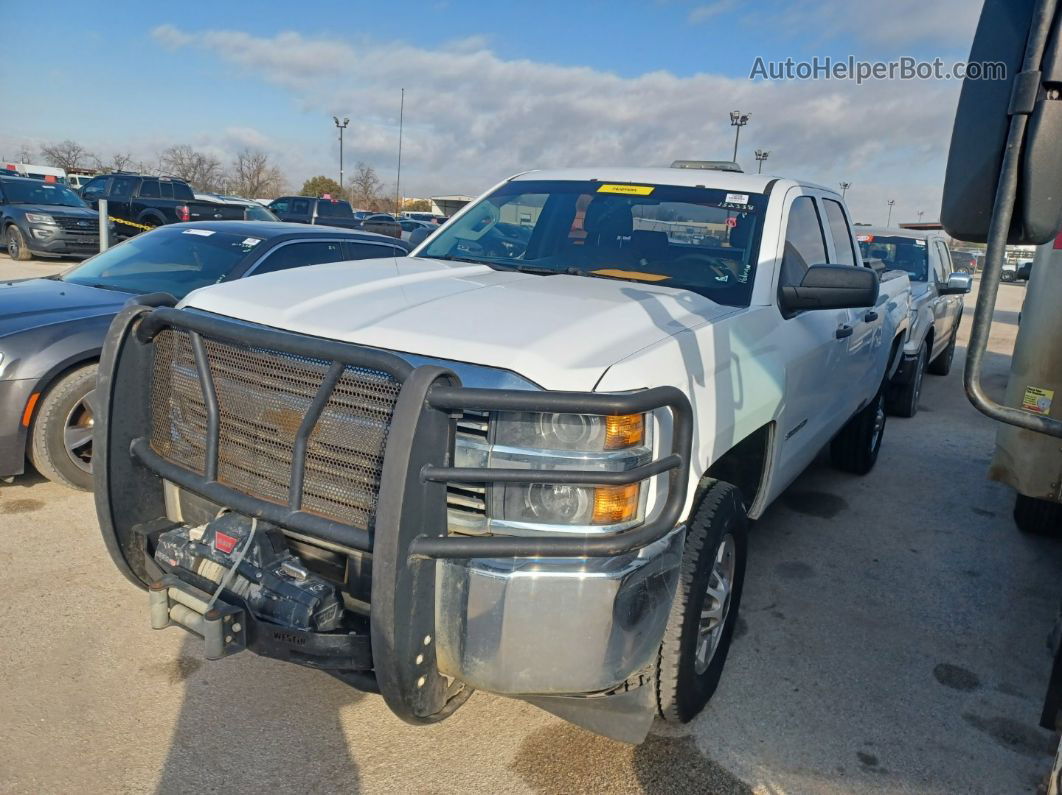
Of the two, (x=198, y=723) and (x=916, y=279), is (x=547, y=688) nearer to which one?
(x=198, y=723)

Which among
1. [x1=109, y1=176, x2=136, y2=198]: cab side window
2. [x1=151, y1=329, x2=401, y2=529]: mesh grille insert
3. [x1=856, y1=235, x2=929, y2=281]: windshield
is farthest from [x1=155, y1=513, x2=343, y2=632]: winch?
[x1=109, y1=176, x2=136, y2=198]: cab side window

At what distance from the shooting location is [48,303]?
476cm

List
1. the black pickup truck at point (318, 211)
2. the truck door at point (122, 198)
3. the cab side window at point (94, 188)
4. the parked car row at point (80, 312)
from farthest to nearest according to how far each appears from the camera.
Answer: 1. the cab side window at point (94, 188)
2. the black pickup truck at point (318, 211)
3. the truck door at point (122, 198)
4. the parked car row at point (80, 312)

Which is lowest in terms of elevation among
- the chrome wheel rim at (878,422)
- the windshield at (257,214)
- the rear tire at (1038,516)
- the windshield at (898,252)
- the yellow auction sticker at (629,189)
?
the rear tire at (1038,516)

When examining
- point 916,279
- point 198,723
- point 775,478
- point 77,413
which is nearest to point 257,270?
point 77,413

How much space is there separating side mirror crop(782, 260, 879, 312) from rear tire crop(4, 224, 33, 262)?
54.6ft

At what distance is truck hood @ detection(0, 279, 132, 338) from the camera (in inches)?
176

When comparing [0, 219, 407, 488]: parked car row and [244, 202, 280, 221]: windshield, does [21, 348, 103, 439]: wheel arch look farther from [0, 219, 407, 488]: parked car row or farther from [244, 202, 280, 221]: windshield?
[244, 202, 280, 221]: windshield

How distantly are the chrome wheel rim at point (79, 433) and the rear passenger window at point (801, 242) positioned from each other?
12.6ft

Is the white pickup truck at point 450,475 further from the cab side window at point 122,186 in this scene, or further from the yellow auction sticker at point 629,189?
the cab side window at point 122,186

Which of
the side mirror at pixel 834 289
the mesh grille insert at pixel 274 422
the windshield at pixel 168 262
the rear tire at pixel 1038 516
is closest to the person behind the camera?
the mesh grille insert at pixel 274 422

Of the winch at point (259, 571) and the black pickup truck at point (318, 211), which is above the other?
the black pickup truck at point (318, 211)

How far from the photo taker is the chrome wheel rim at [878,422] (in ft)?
19.9

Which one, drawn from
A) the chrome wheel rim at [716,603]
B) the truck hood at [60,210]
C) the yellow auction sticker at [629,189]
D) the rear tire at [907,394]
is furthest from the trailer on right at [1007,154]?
the truck hood at [60,210]
